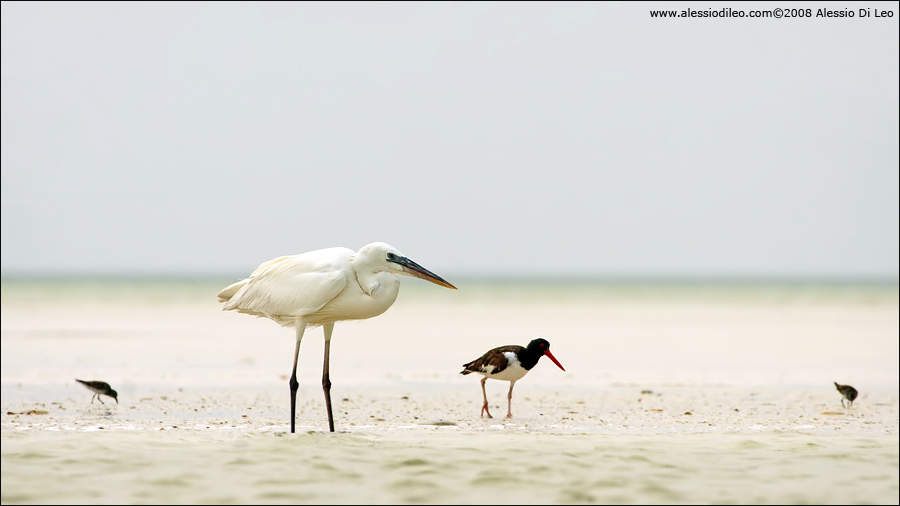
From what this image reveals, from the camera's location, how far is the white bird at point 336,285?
8.01 metres

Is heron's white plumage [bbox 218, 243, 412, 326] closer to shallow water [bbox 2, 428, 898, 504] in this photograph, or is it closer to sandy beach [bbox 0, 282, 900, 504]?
sandy beach [bbox 0, 282, 900, 504]

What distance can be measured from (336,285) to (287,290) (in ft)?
1.61

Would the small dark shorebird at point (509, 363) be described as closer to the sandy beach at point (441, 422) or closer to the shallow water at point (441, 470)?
the sandy beach at point (441, 422)

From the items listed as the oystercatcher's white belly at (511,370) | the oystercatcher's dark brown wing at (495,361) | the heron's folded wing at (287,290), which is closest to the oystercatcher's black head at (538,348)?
the oystercatcher's dark brown wing at (495,361)

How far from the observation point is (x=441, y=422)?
929 cm

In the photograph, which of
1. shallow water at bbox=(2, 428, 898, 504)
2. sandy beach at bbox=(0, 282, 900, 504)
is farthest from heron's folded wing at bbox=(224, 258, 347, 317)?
shallow water at bbox=(2, 428, 898, 504)

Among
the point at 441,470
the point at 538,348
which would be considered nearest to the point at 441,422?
the point at 538,348

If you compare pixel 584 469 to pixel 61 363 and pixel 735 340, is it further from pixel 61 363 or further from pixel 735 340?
pixel 735 340

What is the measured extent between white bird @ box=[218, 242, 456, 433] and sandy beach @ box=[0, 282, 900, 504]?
3.30ft

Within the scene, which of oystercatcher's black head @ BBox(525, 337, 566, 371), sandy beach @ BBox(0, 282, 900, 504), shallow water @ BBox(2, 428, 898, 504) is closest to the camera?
shallow water @ BBox(2, 428, 898, 504)

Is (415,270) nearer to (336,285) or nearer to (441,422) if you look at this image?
(336,285)

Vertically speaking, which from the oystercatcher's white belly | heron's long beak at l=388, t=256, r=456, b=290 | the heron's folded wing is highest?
heron's long beak at l=388, t=256, r=456, b=290

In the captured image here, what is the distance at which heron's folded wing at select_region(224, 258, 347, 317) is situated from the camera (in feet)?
26.2

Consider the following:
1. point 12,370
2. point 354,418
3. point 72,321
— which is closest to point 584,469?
point 354,418
